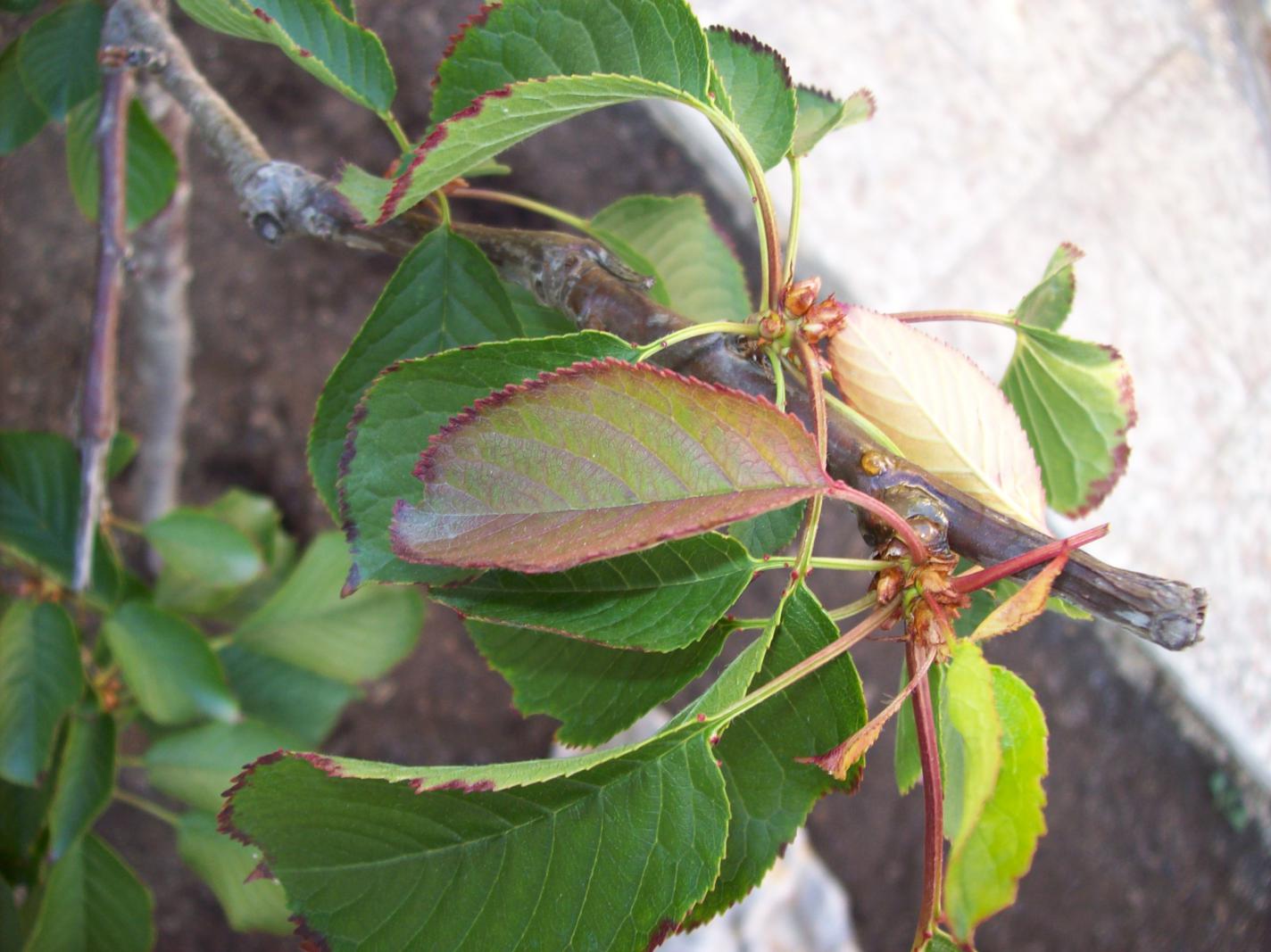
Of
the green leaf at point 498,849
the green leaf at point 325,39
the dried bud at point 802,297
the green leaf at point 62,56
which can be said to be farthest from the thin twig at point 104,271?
the dried bud at point 802,297

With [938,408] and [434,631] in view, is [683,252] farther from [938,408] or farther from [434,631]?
[434,631]

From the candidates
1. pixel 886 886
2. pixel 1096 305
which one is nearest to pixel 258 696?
pixel 886 886

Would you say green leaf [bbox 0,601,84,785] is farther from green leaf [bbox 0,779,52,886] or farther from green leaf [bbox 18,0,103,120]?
green leaf [bbox 18,0,103,120]

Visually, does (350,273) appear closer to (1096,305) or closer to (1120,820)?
(1096,305)

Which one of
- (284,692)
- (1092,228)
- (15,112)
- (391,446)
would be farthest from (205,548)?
(1092,228)

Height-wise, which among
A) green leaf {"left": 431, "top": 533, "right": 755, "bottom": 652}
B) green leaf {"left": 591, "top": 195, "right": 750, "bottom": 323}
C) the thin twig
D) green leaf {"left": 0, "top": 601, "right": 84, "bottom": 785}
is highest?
green leaf {"left": 591, "top": 195, "right": 750, "bottom": 323}

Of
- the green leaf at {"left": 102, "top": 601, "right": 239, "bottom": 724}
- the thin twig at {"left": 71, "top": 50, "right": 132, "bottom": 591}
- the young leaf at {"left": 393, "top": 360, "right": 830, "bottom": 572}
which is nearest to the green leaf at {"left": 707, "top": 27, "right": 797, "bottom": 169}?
the young leaf at {"left": 393, "top": 360, "right": 830, "bottom": 572}
